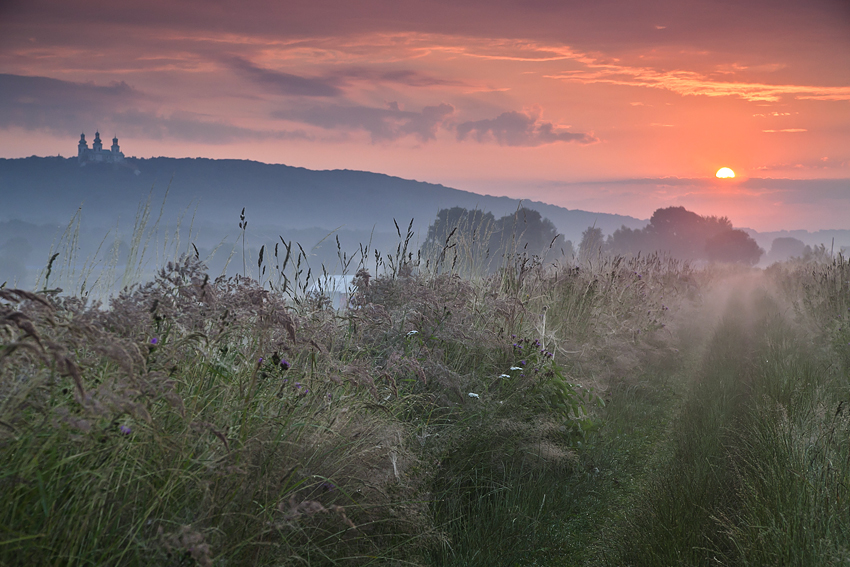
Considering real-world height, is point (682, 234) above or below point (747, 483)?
above

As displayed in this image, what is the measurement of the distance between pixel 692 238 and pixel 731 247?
23.5 ft

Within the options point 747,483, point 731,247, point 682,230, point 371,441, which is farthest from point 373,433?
point 682,230

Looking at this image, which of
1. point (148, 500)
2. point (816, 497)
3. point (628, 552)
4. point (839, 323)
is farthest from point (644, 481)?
point (839, 323)

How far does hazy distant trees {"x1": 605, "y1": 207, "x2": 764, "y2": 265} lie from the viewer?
70688 millimetres

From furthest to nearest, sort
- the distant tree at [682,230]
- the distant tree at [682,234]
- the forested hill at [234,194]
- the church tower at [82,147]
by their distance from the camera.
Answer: the forested hill at [234,194], the distant tree at [682,230], the distant tree at [682,234], the church tower at [82,147]

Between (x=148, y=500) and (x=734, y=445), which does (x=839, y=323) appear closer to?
(x=734, y=445)

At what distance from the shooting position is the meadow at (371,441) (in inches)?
60.8

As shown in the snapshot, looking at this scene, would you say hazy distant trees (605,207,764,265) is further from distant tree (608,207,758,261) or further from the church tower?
the church tower

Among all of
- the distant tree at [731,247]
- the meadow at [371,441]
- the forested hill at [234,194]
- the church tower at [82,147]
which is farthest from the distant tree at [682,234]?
the meadow at [371,441]

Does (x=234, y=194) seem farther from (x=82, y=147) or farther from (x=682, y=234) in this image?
(x=682, y=234)

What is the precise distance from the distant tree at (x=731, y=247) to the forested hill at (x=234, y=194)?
757 inches

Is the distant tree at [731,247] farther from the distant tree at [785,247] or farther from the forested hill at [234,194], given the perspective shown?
the distant tree at [785,247]

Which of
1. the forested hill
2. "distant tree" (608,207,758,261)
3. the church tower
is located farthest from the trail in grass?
"distant tree" (608,207,758,261)

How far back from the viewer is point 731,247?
2773 inches
